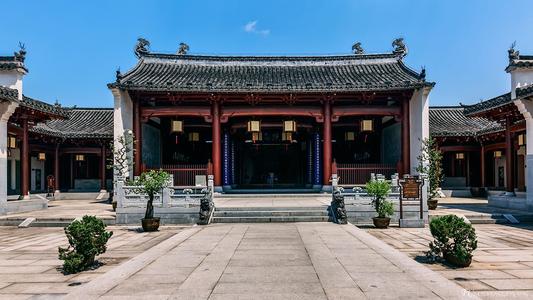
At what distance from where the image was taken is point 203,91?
2194 cm

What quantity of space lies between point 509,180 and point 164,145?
64.7 ft

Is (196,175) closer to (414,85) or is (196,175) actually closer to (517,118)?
(414,85)

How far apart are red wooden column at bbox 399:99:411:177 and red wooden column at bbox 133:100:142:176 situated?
14.1m

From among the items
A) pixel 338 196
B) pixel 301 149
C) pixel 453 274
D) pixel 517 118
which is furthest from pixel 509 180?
pixel 453 274

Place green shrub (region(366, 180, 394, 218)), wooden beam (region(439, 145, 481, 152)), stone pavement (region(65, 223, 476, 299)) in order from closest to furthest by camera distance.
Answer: stone pavement (region(65, 223, 476, 299))
green shrub (region(366, 180, 394, 218))
wooden beam (region(439, 145, 481, 152))

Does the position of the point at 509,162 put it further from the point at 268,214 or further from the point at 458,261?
the point at 458,261

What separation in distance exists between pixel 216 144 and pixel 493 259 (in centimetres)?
1580

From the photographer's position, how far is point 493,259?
9.15 m

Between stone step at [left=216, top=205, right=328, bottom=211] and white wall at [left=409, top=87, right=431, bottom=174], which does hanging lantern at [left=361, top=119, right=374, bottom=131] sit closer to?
white wall at [left=409, top=87, right=431, bottom=174]

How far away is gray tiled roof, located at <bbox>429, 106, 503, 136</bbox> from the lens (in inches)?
1088

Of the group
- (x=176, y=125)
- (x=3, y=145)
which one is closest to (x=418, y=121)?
(x=176, y=125)

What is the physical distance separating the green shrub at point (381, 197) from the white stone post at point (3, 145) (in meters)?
15.8

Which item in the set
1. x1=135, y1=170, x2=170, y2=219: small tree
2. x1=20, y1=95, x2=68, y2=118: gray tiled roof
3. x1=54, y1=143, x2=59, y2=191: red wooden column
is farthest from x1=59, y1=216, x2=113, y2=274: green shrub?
x1=54, y1=143, x2=59, y2=191: red wooden column

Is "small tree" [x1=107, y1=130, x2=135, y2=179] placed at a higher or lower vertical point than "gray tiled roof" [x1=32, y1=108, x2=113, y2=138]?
lower
